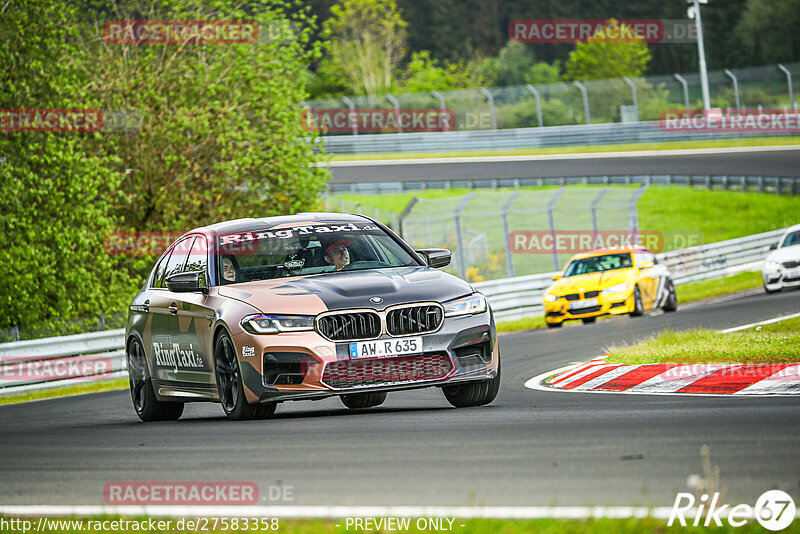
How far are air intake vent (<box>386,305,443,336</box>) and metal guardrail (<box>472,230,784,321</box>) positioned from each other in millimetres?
14943

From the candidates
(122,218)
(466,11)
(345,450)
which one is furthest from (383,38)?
(345,450)

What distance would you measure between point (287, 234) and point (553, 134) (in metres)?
44.0

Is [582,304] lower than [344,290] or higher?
lower

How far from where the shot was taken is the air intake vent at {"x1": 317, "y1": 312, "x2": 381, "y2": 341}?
8.85m

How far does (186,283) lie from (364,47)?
77.2 meters

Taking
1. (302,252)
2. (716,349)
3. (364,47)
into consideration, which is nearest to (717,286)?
(716,349)

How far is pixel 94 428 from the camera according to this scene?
10.3 m

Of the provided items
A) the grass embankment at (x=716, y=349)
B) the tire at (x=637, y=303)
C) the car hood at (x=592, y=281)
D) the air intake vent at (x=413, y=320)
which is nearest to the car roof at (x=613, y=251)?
the car hood at (x=592, y=281)

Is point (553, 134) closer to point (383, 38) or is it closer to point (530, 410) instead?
point (383, 38)
